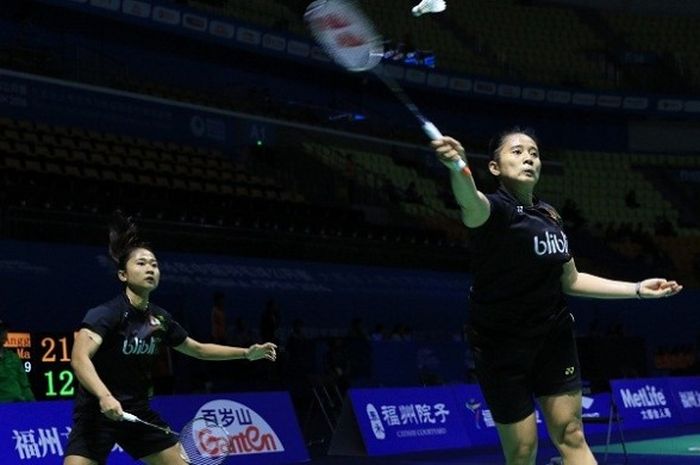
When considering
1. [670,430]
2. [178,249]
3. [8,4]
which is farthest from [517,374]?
[8,4]

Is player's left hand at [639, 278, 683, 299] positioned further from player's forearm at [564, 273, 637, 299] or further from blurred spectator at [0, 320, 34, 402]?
blurred spectator at [0, 320, 34, 402]

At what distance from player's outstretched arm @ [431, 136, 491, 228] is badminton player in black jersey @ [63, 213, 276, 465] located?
202 cm

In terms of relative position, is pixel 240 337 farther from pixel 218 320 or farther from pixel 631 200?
pixel 631 200

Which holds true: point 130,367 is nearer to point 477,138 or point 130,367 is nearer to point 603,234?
point 603,234

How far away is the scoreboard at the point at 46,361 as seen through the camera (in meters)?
12.3

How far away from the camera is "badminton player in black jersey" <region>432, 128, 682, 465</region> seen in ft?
17.4

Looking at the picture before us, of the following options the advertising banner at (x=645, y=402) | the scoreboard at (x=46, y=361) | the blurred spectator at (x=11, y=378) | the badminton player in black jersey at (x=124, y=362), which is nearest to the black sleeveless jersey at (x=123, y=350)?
the badminton player in black jersey at (x=124, y=362)

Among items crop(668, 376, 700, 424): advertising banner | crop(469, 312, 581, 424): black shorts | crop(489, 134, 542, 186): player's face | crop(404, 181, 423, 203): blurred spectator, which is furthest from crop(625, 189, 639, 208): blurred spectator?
crop(489, 134, 542, 186): player's face

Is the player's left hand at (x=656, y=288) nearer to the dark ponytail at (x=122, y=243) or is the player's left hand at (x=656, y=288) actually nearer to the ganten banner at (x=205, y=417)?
the dark ponytail at (x=122, y=243)

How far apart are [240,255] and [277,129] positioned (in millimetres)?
7353

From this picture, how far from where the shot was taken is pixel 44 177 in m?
18.0

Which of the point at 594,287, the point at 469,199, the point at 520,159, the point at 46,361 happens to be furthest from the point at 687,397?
the point at 469,199

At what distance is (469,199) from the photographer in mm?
4758

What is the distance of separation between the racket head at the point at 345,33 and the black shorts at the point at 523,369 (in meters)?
1.44
